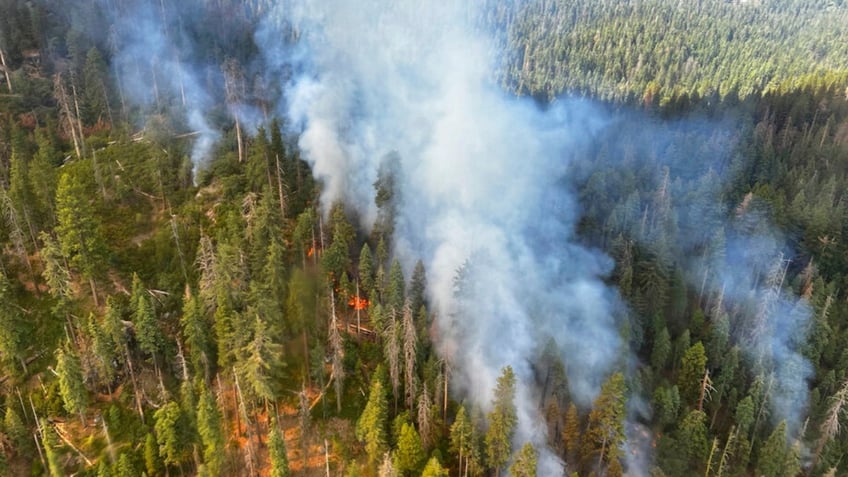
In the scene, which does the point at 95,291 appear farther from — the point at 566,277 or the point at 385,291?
the point at 566,277

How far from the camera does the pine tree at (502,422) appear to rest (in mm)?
46844

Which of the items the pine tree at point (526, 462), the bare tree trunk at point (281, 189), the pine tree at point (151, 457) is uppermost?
the bare tree trunk at point (281, 189)

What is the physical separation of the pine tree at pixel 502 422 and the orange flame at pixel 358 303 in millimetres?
18646

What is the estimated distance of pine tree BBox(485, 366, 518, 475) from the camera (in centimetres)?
4684

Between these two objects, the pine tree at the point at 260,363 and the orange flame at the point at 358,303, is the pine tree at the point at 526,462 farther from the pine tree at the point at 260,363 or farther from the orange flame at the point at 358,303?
the orange flame at the point at 358,303

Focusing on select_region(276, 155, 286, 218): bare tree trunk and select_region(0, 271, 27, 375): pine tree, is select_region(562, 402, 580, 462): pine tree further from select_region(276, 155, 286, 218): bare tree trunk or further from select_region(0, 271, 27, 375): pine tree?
select_region(0, 271, 27, 375): pine tree

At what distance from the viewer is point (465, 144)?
7806 cm

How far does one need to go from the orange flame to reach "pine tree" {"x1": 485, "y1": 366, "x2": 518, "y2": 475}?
1865 cm

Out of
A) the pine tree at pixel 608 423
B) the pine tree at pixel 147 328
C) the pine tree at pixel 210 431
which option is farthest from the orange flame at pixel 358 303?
the pine tree at pixel 608 423

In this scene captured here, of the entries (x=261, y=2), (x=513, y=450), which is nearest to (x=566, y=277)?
(x=513, y=450)

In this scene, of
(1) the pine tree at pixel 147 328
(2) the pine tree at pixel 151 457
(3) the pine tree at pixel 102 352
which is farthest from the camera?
(1) the pine tree at pixel 147 328

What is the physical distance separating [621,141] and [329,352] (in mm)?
63550

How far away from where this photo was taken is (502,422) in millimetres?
46969

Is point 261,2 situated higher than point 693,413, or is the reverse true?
point 261,2
